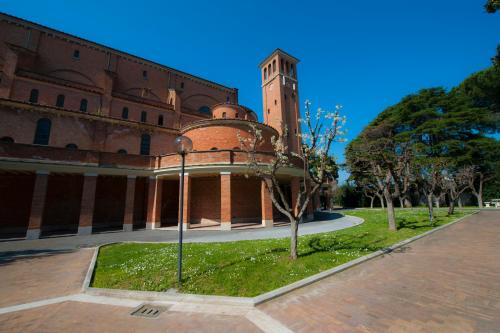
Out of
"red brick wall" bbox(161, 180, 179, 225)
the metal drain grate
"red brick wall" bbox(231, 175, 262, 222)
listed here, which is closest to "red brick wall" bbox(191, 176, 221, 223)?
"red brick wall" bbox(231, 175, 262, 222)

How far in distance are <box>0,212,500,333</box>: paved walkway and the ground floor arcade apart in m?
10.3

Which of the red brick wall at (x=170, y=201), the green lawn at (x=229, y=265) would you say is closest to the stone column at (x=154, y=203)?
the red brick wall at (x=170, y=201)

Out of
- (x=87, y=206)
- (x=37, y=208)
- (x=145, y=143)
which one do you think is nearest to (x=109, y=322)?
(x=87, y=206)

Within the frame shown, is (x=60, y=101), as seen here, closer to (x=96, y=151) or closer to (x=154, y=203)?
(x=96, y=151)

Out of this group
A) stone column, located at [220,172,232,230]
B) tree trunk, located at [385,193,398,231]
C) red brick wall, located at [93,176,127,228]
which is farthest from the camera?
red brick wall, located at [93,176,127,228]

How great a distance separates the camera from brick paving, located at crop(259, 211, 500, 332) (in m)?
3.62

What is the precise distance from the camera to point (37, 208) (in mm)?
14773

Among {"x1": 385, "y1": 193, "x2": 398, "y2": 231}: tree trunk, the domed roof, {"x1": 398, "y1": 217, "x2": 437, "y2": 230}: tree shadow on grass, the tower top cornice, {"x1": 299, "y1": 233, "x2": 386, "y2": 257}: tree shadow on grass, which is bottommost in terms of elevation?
{"x1": 299, "y1": 233, "x2": 386, "y2": 257}: tree shadow on grass

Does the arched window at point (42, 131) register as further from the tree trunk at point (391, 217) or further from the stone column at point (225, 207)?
the tree trunk at point (391, 217)

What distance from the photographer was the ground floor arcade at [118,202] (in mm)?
15961

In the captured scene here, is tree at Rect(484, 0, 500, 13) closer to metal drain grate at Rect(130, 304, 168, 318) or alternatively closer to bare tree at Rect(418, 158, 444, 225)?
metal drain grate at Rect(130, 304, 168, 318)

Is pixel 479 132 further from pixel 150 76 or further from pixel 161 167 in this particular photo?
pixel 150 76

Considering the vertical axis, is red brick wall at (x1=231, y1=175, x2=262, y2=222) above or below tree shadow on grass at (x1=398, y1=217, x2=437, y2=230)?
above

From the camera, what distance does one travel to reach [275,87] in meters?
38.1
